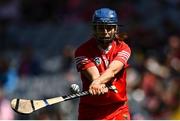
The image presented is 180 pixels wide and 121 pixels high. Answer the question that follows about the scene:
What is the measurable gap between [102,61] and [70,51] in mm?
7818

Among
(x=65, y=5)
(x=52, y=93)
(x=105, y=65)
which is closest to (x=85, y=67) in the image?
(x=105, y=65)

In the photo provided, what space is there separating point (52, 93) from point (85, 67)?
23.0 feet

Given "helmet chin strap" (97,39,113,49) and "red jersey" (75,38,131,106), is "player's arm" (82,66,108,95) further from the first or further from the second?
"helmet chin strap" (97,39,113,49)

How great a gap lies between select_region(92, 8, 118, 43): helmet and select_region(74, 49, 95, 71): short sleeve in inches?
9.4

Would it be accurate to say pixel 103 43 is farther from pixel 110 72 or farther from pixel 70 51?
pixel 70 51

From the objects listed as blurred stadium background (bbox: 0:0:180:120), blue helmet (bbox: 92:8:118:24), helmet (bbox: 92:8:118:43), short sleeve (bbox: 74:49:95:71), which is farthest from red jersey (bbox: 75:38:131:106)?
blurred stadium background (bbox: 0:0:180:120)

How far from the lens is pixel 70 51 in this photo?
667 inches

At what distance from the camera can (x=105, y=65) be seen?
30.0 feet

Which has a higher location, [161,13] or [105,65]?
[105,65]

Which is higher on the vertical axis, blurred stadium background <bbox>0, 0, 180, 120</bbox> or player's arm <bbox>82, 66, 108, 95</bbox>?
player's arm <bbox>82, 66, 108, 95</bbox>

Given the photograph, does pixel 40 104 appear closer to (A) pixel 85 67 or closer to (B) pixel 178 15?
(A) pixel 85 67

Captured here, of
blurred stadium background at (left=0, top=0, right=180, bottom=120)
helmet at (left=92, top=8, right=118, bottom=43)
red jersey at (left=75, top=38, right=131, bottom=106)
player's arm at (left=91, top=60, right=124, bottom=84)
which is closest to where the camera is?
player's arm at (left=91, top=60, right=124, bottom=84)

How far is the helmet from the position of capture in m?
9.01

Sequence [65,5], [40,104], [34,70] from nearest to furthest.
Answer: [40,104]
[34,70]
[65,5]
